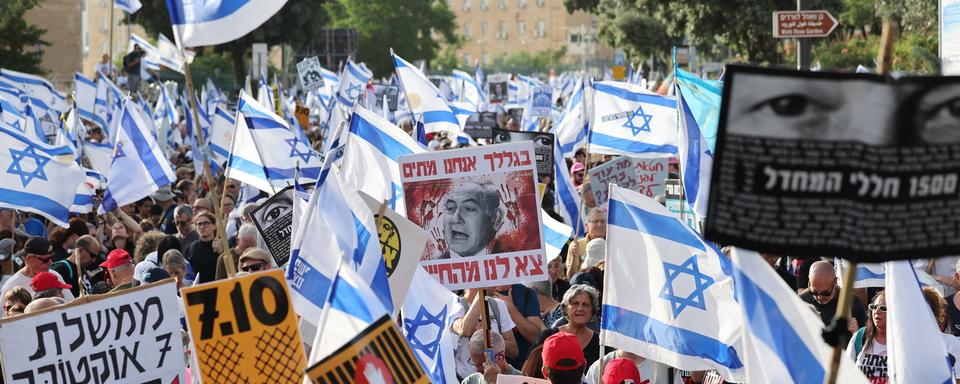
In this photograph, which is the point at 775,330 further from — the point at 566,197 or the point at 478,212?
the point at 566,197

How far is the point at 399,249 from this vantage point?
23.7ft

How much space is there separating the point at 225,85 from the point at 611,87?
4810 cm

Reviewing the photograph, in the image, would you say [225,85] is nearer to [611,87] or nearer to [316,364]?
[611,87]

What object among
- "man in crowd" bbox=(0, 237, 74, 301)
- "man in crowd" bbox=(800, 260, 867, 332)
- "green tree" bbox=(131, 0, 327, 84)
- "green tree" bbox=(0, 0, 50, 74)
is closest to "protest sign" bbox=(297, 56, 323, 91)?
"green tree" bbox=(0, 0, 50, 74)

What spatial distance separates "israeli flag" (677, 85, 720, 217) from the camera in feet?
34.5

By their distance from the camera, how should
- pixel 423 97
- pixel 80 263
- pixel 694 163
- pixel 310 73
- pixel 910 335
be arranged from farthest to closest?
pixel 310 73, pixel 423 97, pixel 80 263, pixel 694 163, pixel 910 335

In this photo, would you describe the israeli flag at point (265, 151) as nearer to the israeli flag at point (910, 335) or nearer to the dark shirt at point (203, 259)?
the dark shirt at point (203, 259)

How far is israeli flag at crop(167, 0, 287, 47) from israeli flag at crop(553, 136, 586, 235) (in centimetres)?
704

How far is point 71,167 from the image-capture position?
1249cm

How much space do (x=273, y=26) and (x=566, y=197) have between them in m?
46.8

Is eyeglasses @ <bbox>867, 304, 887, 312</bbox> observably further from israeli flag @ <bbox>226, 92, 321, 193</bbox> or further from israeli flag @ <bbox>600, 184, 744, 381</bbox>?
israeli flag @ <bbox>226, 92, 321, 193</bbox>

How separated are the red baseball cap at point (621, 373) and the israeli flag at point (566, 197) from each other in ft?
22.0

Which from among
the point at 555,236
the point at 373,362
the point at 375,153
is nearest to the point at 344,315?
the point at 373,362

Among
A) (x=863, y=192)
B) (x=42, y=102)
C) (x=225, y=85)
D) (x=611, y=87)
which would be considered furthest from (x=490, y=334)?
(x=225, y=85)
